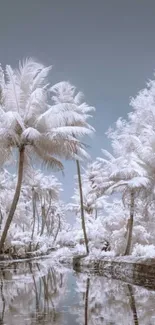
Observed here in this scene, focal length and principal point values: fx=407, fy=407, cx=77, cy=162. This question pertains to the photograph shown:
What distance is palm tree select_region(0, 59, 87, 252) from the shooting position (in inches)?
626

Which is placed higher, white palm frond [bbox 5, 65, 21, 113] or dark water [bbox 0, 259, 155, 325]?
white palm frond [bbox 5, 65, 21, 113]

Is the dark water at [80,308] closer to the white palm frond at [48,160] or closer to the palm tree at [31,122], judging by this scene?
the palm tree at [31,122]

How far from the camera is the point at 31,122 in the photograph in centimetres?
1684

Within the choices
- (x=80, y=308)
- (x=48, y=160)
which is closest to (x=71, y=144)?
(x=48, y=160)

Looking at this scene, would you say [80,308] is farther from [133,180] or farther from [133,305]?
[133,180]

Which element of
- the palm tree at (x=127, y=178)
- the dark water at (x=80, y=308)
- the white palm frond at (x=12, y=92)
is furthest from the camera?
the palm tree at (x=127, y=178)

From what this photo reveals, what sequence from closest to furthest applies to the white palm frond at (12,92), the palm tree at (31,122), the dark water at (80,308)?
the dark water at (80,308), the palm tree at (31,122), the white palm frond at (12,92)

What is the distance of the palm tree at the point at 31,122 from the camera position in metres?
15.9

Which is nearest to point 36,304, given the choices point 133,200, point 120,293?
point 120,293

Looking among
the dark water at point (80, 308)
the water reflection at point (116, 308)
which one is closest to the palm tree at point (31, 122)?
the dark water at point (80, 308)

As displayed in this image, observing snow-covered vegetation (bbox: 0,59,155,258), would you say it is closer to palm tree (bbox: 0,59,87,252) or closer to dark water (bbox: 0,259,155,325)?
palm tree (bbox: 0,59,87,252)

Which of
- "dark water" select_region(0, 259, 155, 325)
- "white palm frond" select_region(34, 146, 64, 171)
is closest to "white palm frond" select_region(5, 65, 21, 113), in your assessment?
"white palm frond" select_region(34, 146, 64, 171)

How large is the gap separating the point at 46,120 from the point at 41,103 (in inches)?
31.5

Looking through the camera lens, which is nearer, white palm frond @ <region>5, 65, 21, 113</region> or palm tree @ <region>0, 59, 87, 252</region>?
palm tree @ <region>0, 59, 87, 252</region>
